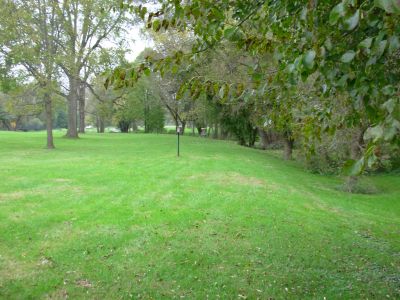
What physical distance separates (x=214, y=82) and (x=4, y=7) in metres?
19.9

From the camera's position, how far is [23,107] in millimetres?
23578

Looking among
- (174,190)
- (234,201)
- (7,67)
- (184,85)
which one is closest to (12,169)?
(174,190)

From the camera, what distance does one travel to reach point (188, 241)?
6.15m

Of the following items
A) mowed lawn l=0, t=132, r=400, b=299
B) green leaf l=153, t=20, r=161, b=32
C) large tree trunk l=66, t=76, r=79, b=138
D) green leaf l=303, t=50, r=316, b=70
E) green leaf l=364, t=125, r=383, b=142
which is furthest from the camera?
large tree trunk l=66, t=76, r=79, b=138

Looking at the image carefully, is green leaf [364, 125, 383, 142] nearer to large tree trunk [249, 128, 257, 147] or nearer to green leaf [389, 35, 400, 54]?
green leaf [389, 35, 400, 54]

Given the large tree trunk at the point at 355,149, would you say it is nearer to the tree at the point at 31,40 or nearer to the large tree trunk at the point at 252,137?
the tree at the point at 31,40

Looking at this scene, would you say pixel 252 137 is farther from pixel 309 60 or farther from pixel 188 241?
pixel 309 60

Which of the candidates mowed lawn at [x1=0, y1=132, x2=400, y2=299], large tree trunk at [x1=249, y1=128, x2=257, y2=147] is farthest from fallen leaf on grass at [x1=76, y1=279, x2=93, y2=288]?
large tree trunk at [x1=249, y1=128, x2=257, y2=147]

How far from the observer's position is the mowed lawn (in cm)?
469

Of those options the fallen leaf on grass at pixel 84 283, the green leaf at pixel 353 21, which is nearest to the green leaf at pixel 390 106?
the green leaf at pixel 353 21

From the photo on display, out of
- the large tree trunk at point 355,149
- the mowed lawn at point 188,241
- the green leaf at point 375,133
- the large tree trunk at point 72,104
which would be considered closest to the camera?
the green leaf at point 375,133

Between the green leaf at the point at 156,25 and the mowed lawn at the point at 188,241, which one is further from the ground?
the green leaf at the point at 156,25

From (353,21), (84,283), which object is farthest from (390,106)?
(84,283)

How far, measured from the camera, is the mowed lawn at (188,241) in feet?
15.4
